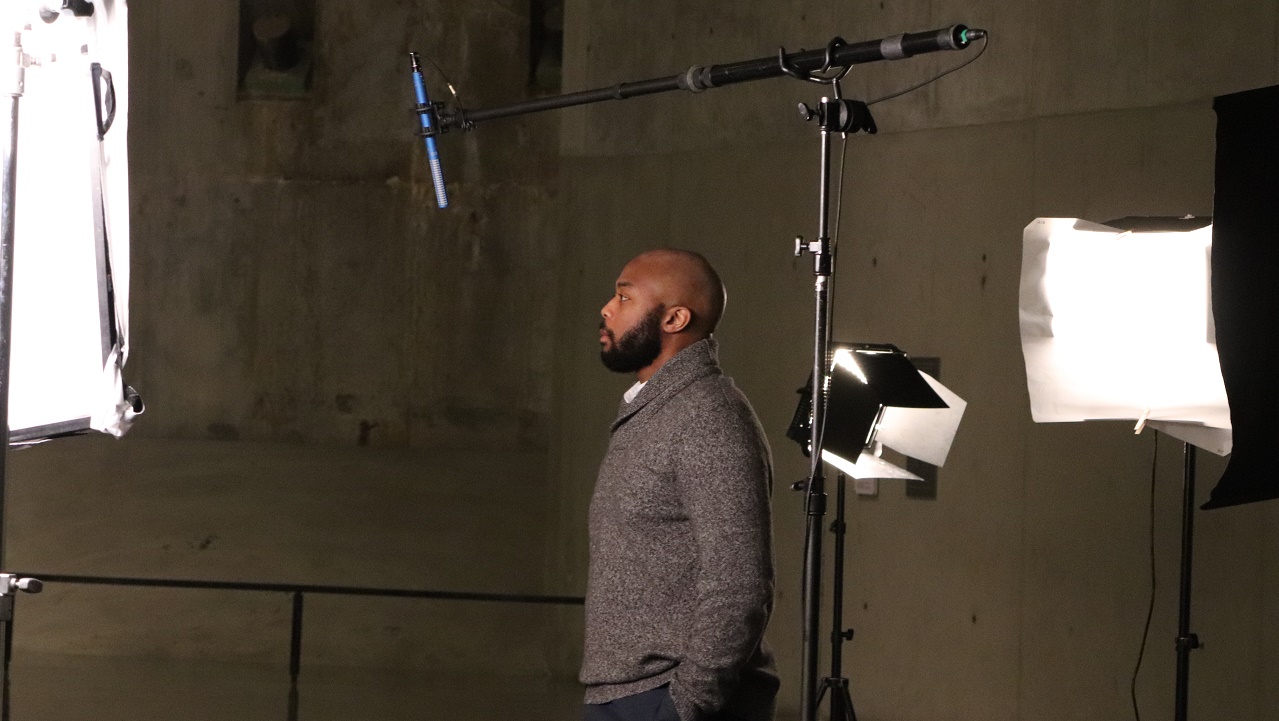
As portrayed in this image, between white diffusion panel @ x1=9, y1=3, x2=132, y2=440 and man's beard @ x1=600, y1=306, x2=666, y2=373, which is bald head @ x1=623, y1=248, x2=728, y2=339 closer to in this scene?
man's beard @ x1=600, y1=306, x2=666, y2=373

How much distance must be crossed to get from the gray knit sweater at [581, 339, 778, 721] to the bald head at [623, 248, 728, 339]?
96mm

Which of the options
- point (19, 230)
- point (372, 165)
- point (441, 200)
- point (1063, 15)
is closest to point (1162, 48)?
point (1063, 15)

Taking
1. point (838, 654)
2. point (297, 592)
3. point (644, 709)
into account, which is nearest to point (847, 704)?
point (838, 654)

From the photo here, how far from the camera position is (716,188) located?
646 cm

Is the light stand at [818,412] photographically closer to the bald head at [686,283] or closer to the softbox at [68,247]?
the bald head at [686,283]

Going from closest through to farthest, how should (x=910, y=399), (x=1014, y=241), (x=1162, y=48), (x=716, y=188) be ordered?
(x=910, y=399) < (x=1162, y=48) < (x=1014, y=241) < (x=716, y=188)

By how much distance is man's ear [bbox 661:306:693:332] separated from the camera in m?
2.65

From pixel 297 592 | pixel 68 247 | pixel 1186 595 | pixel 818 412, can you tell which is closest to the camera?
pixel 68 247

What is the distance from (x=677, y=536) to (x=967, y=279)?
11.0 feet

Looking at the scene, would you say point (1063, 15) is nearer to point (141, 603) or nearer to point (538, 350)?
point (538, 350)

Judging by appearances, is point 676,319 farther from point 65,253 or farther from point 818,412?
point 65,253

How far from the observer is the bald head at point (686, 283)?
8.71 ft

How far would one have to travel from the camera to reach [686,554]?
2.49 metres

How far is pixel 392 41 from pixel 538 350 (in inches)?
84.3
